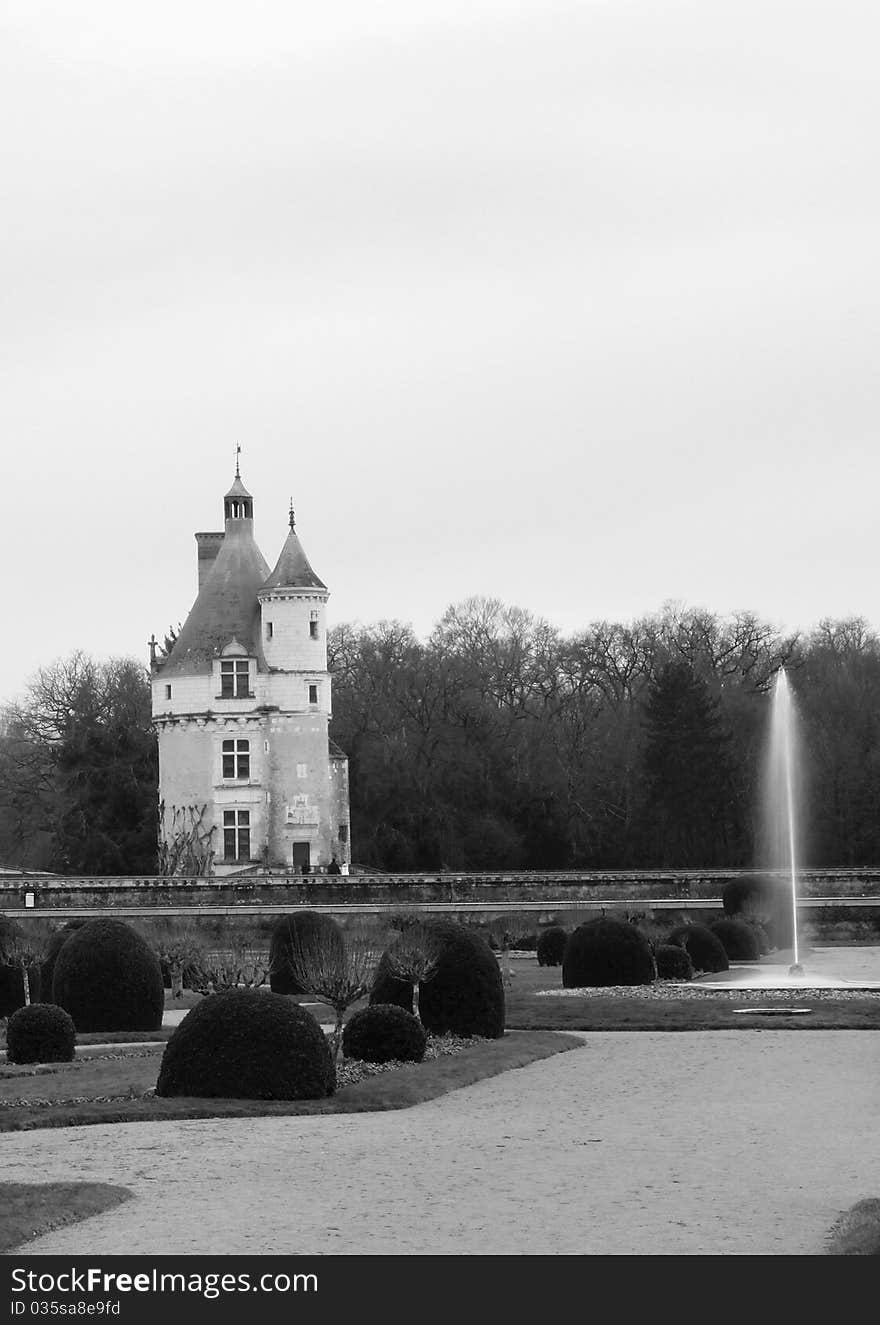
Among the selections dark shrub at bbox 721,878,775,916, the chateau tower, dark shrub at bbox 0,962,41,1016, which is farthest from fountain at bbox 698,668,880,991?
the chateau tower

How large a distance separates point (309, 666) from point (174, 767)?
20.7 ft

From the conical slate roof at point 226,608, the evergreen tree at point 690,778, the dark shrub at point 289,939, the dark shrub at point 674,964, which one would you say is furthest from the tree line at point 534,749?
the dark shrub at point 289,939

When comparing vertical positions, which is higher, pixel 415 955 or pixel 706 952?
pixel 415 955

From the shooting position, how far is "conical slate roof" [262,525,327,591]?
7875cm

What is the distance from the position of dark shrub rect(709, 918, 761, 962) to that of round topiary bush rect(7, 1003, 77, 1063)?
83.0ft

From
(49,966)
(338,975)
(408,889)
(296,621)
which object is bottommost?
(49,966)

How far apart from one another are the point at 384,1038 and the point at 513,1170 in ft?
27.5

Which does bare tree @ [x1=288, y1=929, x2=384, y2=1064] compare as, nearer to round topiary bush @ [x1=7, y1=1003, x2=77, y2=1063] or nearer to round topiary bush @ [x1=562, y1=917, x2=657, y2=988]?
round topiary bush @ [x1=7, y1=1003, x2=77, y2=1063]

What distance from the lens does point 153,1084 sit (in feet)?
76.1

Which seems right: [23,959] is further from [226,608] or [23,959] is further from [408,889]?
[226,608]

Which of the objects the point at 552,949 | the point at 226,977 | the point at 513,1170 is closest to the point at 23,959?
the point at 226,977

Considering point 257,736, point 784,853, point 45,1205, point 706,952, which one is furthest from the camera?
point 257,736
